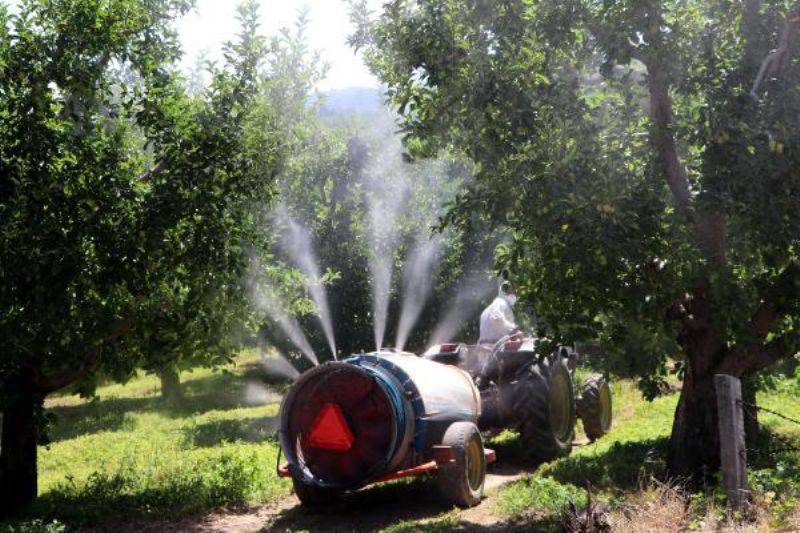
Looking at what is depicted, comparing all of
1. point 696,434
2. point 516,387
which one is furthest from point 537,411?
point 696,434

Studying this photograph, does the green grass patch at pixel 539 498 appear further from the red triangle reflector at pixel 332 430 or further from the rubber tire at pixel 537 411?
the rubber tire at pixel 537 411

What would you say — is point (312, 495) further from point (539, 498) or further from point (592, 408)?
point (592, 408)

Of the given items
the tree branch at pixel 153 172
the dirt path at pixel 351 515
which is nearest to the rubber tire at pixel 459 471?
the dirt path at pixel 351 515

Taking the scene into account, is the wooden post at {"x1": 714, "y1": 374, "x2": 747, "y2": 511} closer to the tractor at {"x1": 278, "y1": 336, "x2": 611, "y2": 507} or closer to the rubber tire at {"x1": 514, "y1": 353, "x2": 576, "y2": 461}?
the tractor at {"x1": 278, "y1": 336, "x2": 611, "y2": 507}

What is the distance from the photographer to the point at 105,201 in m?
10.7

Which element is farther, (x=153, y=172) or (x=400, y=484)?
(x=400, y=484)

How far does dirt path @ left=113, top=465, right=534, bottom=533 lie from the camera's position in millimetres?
10500

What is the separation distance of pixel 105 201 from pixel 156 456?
7.09 m

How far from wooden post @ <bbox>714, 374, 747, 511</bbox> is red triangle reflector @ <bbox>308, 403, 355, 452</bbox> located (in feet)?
14.3

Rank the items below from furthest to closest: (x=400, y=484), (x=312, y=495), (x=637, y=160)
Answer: (x=400, y=484) → (x=312, y=495) → (x=637, y=160)

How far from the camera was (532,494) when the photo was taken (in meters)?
10.6

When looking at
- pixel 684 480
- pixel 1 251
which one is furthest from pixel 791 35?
pixel 1 251

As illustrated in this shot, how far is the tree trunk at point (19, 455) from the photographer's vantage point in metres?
12.3

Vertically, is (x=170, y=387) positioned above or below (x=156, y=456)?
above
